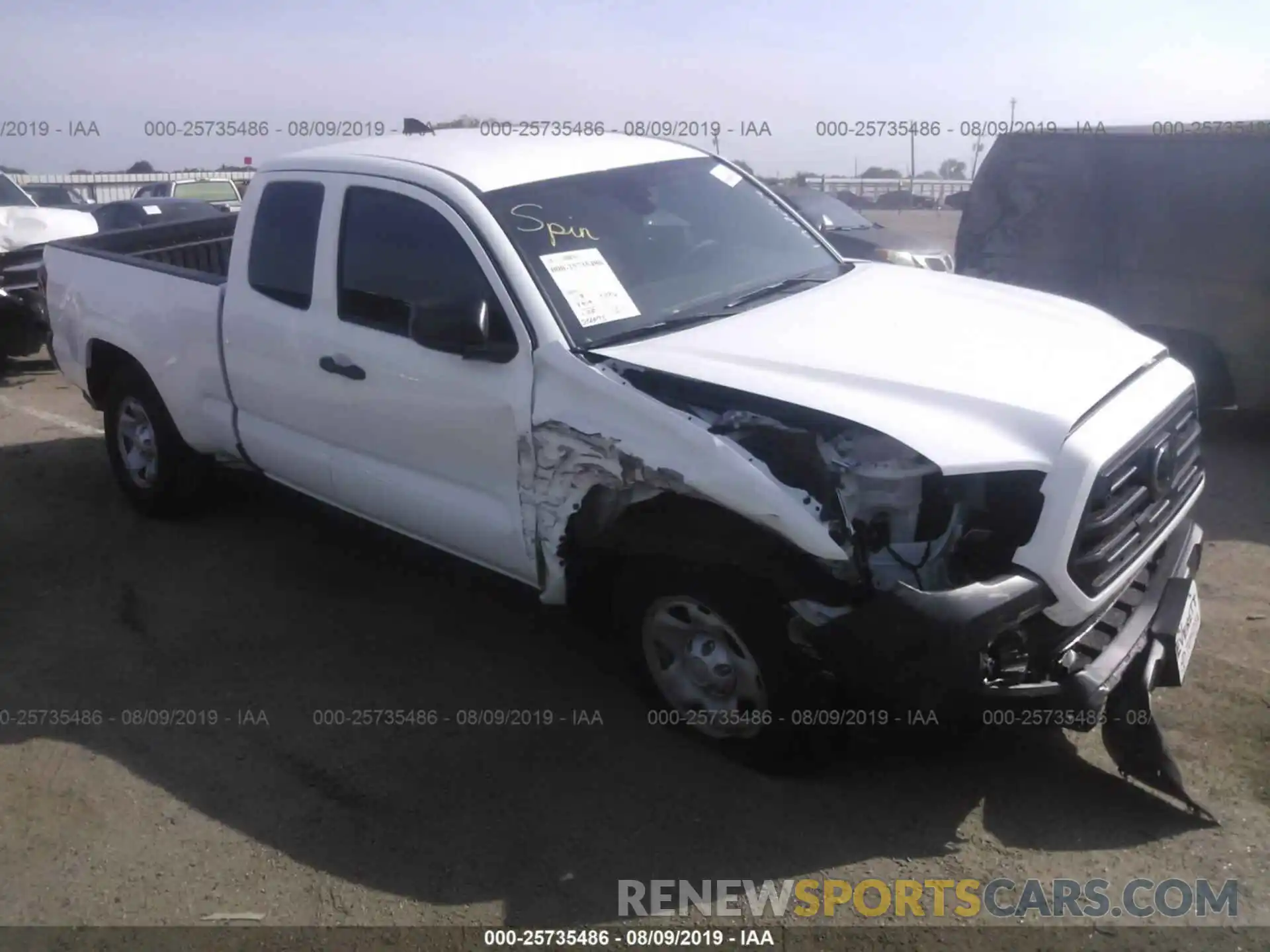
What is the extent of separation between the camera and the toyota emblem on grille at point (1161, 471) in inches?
140

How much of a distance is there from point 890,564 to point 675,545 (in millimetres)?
654

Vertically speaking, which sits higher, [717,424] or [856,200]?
[717,424]

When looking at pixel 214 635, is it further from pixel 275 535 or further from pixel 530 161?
pixel 530 161

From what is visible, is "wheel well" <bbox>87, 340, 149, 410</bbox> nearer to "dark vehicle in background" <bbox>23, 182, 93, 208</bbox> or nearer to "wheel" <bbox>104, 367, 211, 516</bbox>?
"wheel" <bbox>104, 367, 211, 516</bbox>

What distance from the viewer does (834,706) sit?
3.54 m

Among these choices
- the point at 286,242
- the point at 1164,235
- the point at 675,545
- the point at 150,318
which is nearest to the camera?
the point at 675,545

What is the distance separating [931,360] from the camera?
11.7ft

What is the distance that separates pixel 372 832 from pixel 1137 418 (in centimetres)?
267

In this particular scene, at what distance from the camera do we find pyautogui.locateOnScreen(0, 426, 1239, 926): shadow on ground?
3.41 metres

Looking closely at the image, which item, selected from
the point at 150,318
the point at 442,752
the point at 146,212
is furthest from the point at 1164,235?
the point at 146,212

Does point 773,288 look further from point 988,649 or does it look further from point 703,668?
point 988,649

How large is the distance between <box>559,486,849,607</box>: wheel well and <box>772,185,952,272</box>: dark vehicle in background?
6.82m

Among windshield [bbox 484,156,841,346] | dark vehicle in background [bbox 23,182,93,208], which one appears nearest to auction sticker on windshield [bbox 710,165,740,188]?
windshield [bbox 484,156,841,346]

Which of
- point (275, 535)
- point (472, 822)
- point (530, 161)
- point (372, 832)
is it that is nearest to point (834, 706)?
point (472, 822)
